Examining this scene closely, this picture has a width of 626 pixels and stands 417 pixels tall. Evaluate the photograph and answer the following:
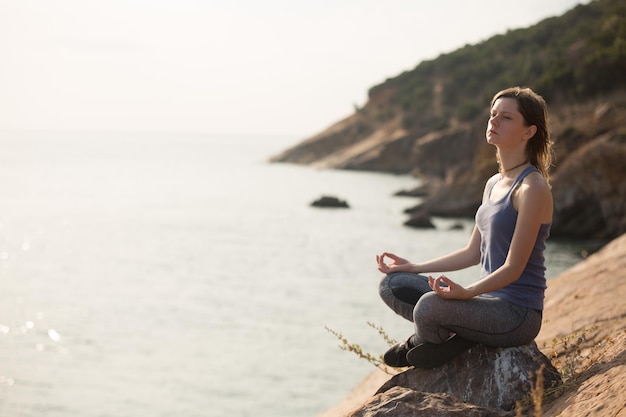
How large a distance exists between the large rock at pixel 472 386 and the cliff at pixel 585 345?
0.08 feet

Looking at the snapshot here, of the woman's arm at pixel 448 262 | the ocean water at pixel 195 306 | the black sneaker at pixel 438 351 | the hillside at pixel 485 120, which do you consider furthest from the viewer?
the hillside at pixel 485 120

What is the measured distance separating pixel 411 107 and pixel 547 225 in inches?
3541

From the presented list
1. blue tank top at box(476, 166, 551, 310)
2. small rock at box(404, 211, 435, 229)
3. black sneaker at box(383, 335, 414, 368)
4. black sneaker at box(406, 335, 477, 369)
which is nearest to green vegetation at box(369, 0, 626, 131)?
small rock at box(404, 211, 435, 229)

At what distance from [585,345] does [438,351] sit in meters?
1.83

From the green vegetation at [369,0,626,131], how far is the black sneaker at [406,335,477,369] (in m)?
46.9

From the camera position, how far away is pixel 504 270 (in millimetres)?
4402

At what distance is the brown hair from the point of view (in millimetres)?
4684

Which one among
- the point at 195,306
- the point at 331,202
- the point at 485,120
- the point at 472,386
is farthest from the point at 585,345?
the point at 485,120

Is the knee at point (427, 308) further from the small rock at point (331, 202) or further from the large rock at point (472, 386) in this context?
the small rock at point (331, 202)

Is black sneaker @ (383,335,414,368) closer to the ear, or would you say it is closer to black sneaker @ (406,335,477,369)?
black sneaker @ (406,335,477,369)

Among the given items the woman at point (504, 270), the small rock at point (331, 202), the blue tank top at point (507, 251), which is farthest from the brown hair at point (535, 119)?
the small rock at point (331, 202)

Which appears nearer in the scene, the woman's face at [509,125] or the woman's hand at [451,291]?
the woman's hand at [451,291]

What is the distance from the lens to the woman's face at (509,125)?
469 cm

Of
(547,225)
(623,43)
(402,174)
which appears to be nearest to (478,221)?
(547,225)
